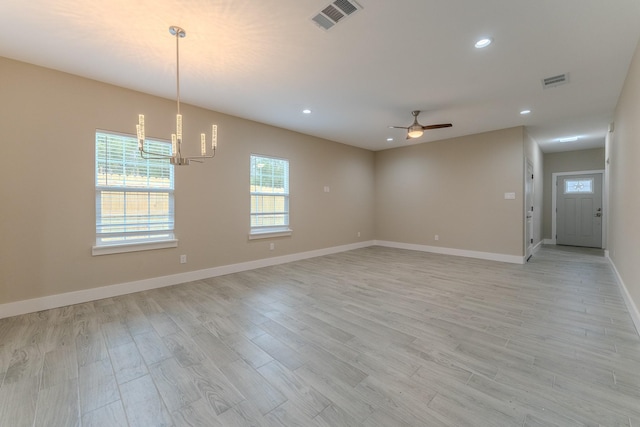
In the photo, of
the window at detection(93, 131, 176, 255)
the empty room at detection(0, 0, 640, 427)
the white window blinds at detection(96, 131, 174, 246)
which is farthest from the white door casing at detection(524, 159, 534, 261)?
the white window blinds at detection(96, 131, 174, 246)

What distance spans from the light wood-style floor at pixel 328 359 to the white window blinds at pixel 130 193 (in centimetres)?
87

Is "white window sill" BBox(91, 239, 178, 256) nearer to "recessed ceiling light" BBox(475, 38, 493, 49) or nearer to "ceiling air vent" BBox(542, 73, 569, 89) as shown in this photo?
"recessed ceiling light" BBox(475, 38, 493, 49)

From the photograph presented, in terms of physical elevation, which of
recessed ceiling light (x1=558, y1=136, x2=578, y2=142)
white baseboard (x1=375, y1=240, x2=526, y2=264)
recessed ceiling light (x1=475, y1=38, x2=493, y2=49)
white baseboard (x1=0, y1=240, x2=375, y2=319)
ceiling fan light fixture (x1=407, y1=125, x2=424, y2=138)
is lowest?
white baseboard (x1=0, y1=240, x2=375, y2=319)

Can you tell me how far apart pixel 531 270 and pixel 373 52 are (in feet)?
15.4

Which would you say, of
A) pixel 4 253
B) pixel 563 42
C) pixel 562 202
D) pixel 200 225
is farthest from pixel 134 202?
pixel 562 202

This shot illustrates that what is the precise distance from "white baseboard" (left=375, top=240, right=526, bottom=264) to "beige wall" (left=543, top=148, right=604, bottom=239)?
358 cm

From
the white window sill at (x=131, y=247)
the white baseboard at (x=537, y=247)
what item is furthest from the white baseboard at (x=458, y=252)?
the white window sill at (x=131, y=247)

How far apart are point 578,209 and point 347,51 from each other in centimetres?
842

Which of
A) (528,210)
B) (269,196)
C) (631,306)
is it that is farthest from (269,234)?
(528,210)

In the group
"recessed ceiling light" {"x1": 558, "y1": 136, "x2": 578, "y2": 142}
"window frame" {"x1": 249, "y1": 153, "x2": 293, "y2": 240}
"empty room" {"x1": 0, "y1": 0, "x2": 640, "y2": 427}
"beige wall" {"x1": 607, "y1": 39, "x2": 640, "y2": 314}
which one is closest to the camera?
"empty room" {"x1": 0, "y1": 0, "x2": 640, "y2": 427}

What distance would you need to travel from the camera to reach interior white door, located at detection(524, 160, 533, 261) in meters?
5.51

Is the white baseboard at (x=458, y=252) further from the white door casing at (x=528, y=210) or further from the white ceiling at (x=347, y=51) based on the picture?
the white ceiling at (x=347, y=51)

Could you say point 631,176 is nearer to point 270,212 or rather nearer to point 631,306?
point 631,306

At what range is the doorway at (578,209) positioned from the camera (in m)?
7.02
